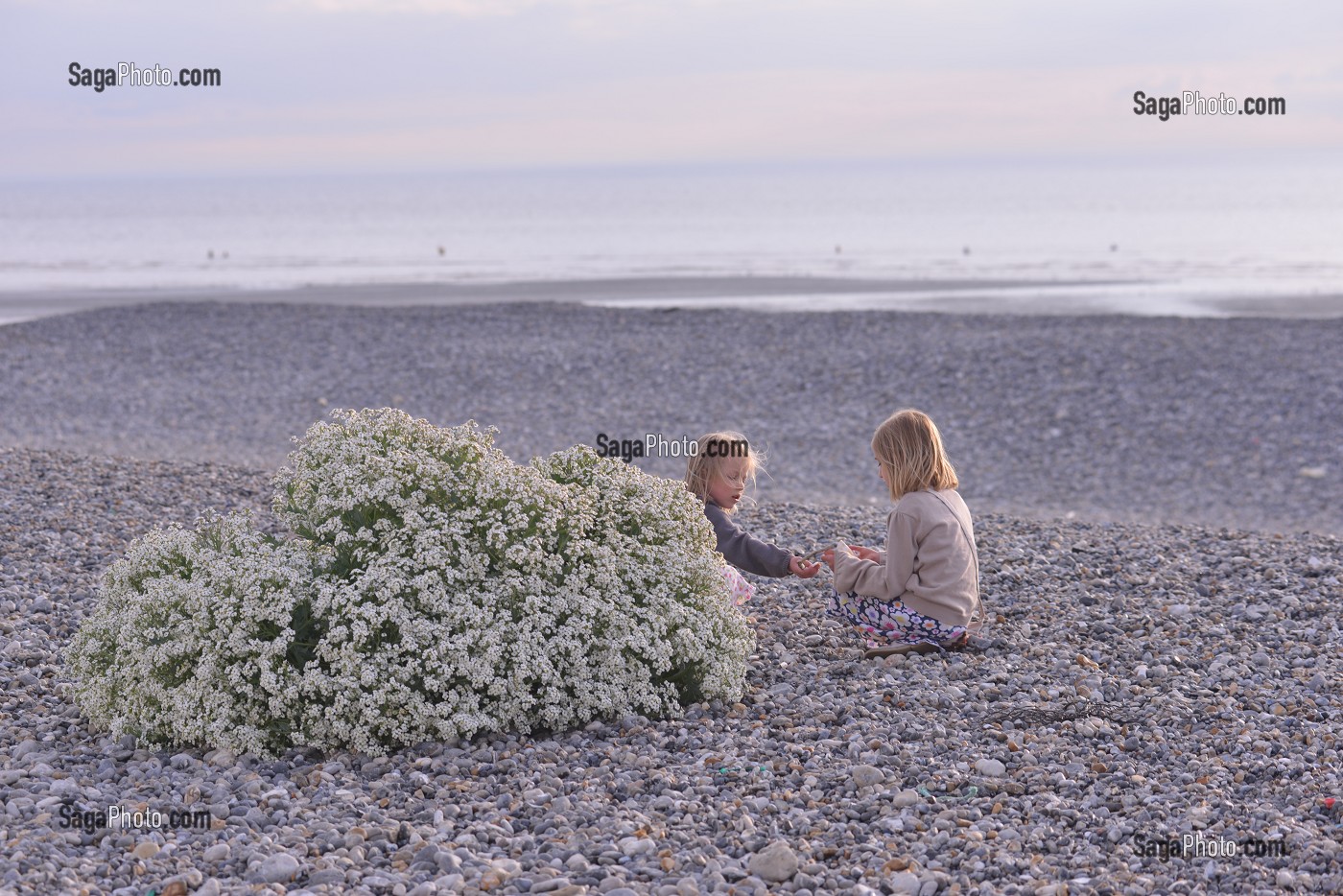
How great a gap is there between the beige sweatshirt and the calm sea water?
23.2 m

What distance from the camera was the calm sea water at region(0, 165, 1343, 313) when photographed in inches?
1633

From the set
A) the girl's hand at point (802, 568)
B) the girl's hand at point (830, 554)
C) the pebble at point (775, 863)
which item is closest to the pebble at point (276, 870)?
the pebble at point (775, 863)

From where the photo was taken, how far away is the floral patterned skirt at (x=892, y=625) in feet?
21.2

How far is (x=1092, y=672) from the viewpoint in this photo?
20.1 ft

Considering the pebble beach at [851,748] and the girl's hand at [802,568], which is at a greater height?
the girl's hand at [802,568]

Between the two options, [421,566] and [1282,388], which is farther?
[1282,388]

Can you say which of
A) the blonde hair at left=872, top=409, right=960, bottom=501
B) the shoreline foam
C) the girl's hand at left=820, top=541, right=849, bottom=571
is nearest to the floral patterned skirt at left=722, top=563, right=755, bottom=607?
the girl's hand at left=820, top=541, right=849, bottom=571

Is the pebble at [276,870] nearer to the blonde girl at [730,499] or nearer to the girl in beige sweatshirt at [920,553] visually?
the blonde girl at [730,499]

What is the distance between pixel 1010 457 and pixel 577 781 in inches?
452

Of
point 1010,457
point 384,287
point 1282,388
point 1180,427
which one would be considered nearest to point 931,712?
point 1010,457

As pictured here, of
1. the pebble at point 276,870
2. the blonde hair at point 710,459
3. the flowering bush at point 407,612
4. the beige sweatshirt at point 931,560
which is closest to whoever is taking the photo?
the pebble at point 276,870

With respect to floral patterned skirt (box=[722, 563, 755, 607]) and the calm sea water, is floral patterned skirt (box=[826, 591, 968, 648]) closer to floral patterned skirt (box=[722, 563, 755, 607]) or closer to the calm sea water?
floral patterned skirt (box=[722, 563, 755, 607])

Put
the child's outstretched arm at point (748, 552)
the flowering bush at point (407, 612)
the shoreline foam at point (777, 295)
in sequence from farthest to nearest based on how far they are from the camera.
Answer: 1. the shoreline foam at point (777, 295)
2. the child's outstretched arm at point (748, 552)
3. the flowering bush at point (407, 612)

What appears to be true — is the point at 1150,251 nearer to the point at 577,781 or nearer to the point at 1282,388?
the point at 1282,388
